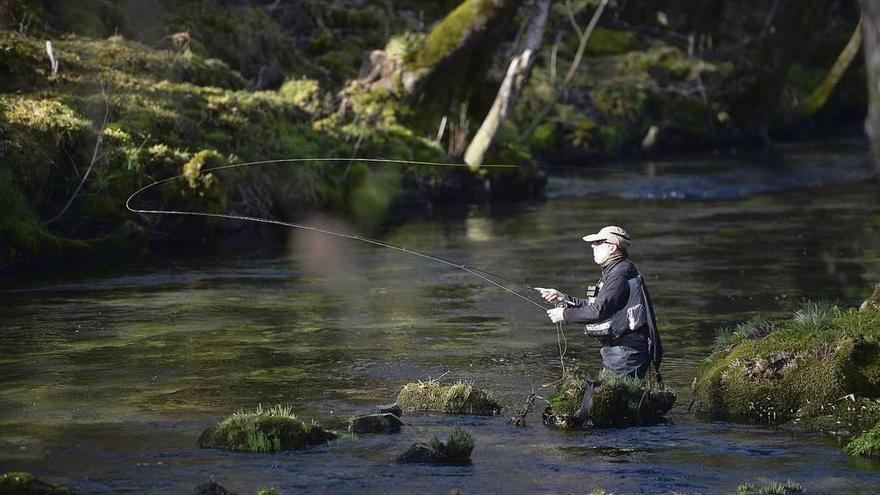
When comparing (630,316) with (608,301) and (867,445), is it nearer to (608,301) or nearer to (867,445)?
(608,301)

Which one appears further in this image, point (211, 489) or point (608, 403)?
point (608, 403)

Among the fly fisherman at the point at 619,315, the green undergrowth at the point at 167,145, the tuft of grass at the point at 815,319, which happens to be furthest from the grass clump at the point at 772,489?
the green undergrowth at the point at 167,145

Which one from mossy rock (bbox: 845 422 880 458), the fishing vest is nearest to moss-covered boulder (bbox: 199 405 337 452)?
the fishing vest

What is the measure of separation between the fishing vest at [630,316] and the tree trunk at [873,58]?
3.38 m

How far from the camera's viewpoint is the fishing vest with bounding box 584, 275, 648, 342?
36.6ft

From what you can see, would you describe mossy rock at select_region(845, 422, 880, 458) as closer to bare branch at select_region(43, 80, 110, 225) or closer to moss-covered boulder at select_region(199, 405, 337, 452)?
moss-covered boulder at select_region(199, 405, 337, 452)

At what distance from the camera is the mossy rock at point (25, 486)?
8.00m

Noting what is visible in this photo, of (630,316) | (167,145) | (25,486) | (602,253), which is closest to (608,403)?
(630,316)

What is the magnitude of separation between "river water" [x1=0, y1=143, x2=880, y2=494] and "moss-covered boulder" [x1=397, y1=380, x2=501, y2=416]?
0.52 feet

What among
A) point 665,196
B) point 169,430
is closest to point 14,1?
point 665,196

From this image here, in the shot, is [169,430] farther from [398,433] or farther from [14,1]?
[14,1]

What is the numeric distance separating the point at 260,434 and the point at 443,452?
3.89 ft

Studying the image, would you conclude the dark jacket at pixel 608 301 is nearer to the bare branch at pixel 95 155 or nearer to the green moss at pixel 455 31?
the bare branch at pixel 95 155

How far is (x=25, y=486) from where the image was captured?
26.4ft
